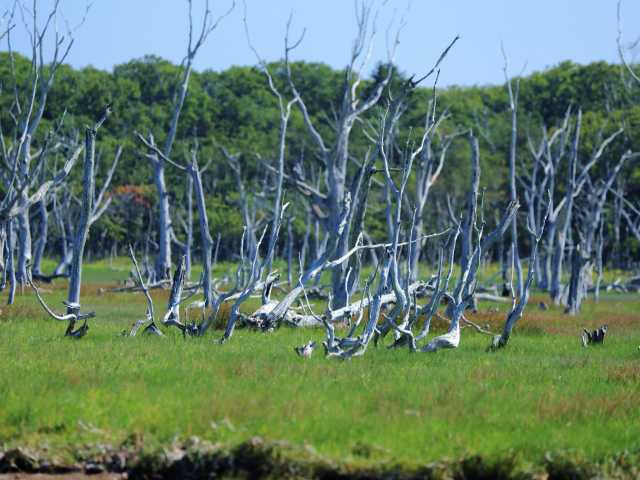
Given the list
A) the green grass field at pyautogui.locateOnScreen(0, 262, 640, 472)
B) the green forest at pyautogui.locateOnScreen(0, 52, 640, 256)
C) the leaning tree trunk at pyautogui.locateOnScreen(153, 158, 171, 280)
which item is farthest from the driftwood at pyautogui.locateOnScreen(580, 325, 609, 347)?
the green forest at pyautogui.locateOnScreen(0, 52, 640, 256)

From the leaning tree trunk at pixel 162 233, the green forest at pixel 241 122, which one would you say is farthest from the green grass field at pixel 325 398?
the green forest at pixel 241 122

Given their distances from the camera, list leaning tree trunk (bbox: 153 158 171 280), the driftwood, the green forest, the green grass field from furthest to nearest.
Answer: the green forest < leaning tree trunk (bbox: 153 158 171 280) < the driftwood < the green grass field

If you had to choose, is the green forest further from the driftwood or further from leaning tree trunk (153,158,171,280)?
the driftwood

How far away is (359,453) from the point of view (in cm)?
962

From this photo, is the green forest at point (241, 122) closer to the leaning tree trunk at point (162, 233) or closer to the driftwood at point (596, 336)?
the leaning tree trunk at point (162, 233)

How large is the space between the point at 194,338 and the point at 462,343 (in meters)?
4.30

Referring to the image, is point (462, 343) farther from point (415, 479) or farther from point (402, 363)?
point (415, 479)

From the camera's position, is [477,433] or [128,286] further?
[128,286]

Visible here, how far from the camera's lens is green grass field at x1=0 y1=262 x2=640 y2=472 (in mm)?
9992

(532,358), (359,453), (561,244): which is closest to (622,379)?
(532,358)

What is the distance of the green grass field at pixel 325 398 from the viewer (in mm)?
9992

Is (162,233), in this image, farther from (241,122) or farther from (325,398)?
(241,122)

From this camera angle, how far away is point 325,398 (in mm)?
11461

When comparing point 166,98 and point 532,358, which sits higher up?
point 166,98
